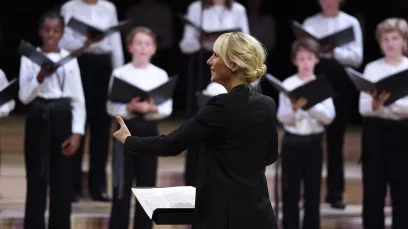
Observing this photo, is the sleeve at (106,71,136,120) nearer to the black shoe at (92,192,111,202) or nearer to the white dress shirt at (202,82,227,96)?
the white dress shirt at (202,82,227,96)

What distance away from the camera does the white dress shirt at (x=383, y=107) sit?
5.24 m

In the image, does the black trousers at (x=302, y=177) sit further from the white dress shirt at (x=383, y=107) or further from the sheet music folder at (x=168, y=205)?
the sheet music folder at (x=168, y=205)

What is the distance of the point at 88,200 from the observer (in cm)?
622

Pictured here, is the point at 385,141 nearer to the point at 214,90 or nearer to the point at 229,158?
the point at 214,90

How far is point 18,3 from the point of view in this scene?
8891mm

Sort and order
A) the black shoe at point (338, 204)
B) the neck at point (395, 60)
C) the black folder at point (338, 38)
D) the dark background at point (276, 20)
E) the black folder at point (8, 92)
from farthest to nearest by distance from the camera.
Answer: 1. the dark background at point (276, 20)
2. the black shoe at point (338, 204)
3. the black folder at point (338, 38)
4. the neck at point (395, 60)
5. the black folder at point (8, 92)

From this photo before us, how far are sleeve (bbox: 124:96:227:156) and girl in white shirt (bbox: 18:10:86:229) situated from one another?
2.20 metres

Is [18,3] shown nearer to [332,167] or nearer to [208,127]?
[332,167]

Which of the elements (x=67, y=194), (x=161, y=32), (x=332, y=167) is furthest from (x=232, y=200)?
(x=161, y=32)

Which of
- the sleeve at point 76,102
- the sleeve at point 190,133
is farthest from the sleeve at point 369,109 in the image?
the sleeve at point 190,133

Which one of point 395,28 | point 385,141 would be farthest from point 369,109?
point 395,28

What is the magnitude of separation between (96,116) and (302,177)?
1580 millimetres

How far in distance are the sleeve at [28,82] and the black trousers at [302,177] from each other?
5.16 ft

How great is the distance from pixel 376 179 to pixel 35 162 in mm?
2036
